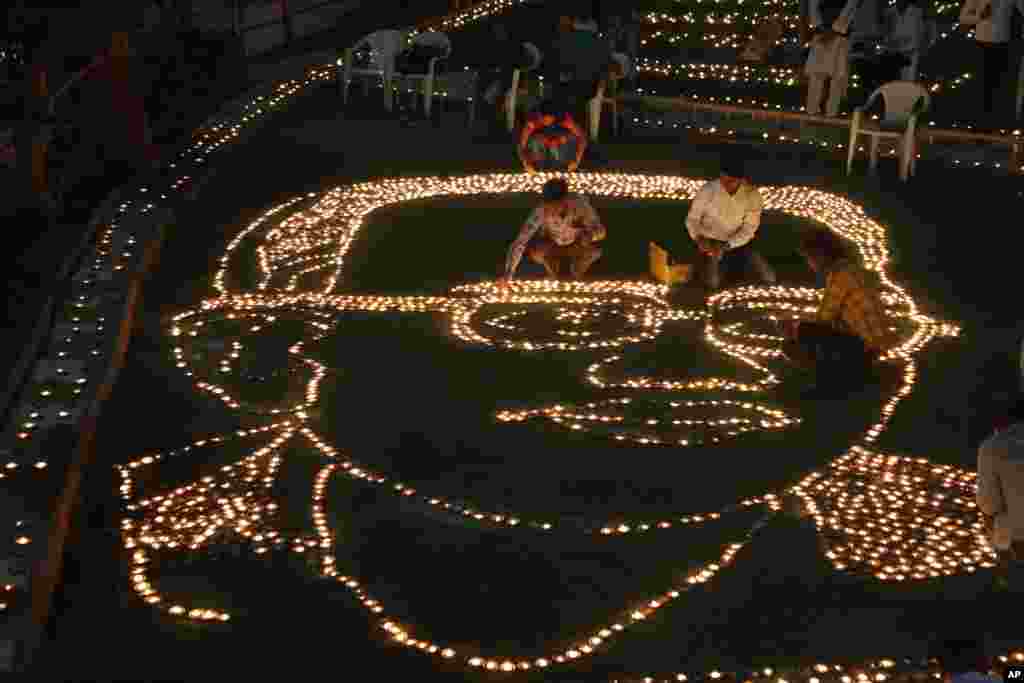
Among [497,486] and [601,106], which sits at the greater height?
[601,106]

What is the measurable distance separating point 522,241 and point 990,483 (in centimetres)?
397

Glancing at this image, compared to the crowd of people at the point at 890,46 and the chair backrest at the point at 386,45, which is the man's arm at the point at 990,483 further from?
the chair backrest at the point at 386,45

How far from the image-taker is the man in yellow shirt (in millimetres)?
7215

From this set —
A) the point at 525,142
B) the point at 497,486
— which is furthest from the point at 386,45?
the point at 497,486

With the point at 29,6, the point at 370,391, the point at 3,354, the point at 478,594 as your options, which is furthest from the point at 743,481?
the point at 29,6

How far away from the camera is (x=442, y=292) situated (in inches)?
343

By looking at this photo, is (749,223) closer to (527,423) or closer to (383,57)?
(527,423)

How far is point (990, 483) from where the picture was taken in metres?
5.25

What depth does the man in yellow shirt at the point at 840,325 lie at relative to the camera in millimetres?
7215

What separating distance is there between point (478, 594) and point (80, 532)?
175 cm

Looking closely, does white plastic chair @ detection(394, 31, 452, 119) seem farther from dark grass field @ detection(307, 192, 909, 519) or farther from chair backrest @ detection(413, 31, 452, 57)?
dark grass field @ detection(307, 192, 909, 519)

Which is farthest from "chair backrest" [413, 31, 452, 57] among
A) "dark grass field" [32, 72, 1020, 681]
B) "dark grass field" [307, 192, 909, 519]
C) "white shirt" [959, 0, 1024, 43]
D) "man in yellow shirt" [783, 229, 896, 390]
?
"man in yellow shirt" [783, 229, 896, 390]

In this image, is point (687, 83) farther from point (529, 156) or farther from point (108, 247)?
point (108, 247)

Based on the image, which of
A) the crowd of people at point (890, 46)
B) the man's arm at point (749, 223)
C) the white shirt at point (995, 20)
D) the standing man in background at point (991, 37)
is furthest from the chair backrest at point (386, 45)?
the man's arm at point (749, 223)
